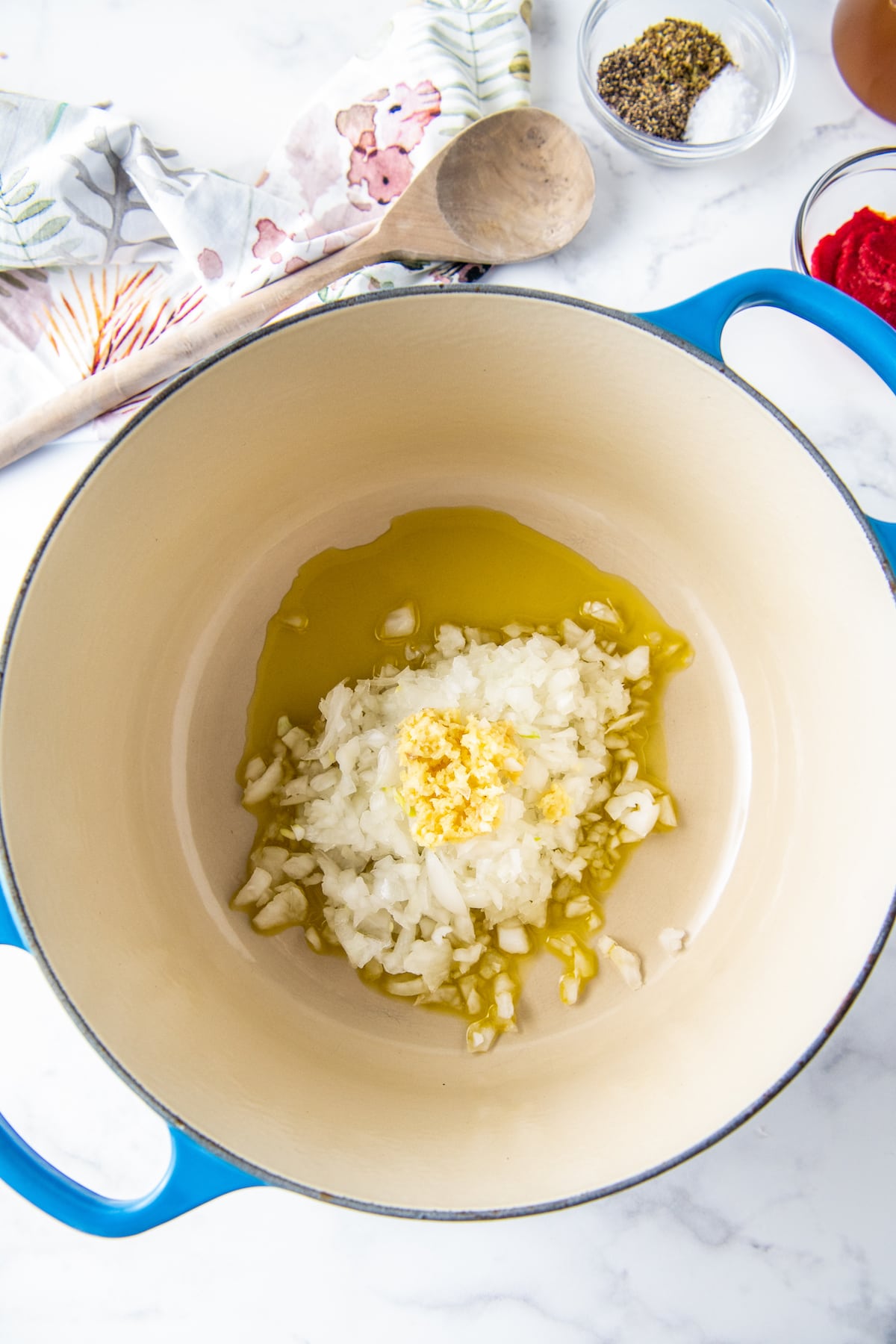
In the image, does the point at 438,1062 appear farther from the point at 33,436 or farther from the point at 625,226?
the point at 625,226

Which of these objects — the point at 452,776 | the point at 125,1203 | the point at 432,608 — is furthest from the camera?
the point at 432,608

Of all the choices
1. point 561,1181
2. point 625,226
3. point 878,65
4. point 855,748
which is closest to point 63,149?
point 625,226

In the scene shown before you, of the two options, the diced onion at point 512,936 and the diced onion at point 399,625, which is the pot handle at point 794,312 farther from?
the diced onion at point 512,936

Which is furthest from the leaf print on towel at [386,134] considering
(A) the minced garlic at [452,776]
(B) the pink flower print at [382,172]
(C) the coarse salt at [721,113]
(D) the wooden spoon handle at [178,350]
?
(A) the minced garlic at [452,776]

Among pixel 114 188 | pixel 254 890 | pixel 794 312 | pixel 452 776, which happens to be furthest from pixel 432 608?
pixel 114 188

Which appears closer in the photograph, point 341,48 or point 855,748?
point 855,748

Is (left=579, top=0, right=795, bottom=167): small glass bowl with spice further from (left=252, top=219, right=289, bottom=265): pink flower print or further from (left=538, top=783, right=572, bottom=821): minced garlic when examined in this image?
(left=538, top=783, right=572, bottom=821): minced garlic

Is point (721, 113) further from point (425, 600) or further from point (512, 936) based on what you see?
point (512, 936)
